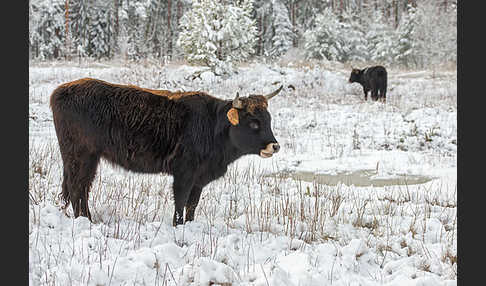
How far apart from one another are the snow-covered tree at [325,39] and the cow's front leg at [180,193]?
120 ft

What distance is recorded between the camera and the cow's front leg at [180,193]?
5.09 metres

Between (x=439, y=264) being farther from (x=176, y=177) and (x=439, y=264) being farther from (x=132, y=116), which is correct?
(x=132, y=116)

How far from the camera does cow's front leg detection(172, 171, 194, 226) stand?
509 centimetres

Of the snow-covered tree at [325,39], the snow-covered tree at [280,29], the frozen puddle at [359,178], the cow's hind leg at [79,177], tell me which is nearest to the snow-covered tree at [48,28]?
the snow-covered tree at [280,29]

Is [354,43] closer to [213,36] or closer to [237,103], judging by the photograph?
[213,36]

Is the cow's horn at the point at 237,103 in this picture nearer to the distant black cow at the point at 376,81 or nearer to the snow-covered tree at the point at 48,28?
the distant black cow at the point at 376,81

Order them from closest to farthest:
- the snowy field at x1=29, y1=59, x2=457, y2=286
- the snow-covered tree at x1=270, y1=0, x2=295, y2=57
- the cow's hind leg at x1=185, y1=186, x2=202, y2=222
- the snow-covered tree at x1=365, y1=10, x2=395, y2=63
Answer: the snowy field at x1=29, y1=59, x2=457, y2=286
the cow's hind leg at x1=185, y1=186, x2=202, y2=222
the snow-covered tree at x1=365, y1=10, x2=395, y2=63
the snow-covered tree at x1=270, y1=0, x2=295, y2=57

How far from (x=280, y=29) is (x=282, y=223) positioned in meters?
47.9

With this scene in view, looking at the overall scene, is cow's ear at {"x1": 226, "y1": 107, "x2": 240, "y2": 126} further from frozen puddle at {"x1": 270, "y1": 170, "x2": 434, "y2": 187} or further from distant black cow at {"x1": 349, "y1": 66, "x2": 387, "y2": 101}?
distant black cow at {"x1": 349, "y1": 66, "x2": 387, "y2": 101}

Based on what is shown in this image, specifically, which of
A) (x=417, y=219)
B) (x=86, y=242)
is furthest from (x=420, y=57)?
(x=86, y=242)

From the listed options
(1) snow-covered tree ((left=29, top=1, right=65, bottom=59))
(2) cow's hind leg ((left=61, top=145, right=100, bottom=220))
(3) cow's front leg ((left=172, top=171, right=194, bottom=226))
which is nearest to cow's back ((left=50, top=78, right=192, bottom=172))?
(2) cow's hind leg ((left=61, top=145, right=100, bottom=220))

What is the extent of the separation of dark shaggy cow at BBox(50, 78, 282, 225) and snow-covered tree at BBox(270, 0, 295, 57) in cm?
4589

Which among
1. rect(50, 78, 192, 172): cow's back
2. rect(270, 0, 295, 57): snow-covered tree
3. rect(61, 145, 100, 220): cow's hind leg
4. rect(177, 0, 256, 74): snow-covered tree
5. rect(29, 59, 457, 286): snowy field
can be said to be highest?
rect(270, 0, 295, 57): snow-covered tree

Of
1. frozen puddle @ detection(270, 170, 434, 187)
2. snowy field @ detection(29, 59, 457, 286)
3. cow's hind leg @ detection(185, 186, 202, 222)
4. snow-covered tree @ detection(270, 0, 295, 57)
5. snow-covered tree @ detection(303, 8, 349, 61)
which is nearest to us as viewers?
snowy field @ detection(29, 59, 457, 286)
